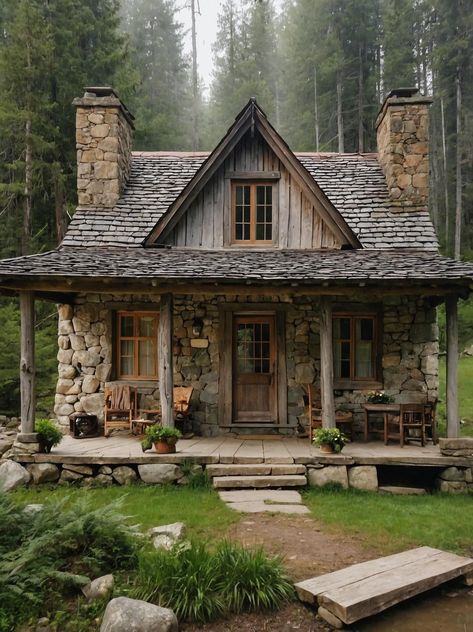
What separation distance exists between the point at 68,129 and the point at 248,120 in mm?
9182

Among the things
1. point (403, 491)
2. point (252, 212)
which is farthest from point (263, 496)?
point (252, 212)

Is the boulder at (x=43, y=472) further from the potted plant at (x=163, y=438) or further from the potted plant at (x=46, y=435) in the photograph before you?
the potted plant at (x=163, y=438)

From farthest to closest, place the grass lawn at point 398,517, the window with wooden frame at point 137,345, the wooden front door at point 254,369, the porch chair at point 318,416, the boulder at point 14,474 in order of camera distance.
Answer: the window with wooden frame at point 137,345 < the wooden front door at point 254,369 < the porch chair at point 318,416 < the boulder at point 14,474 < the grass lawn at point 398,517

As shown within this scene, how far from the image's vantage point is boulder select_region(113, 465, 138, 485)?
24.4 ft

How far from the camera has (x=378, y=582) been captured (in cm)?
420

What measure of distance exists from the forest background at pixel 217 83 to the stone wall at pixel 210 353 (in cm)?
411

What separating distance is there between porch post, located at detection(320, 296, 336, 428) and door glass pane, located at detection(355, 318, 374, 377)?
1.77 metres

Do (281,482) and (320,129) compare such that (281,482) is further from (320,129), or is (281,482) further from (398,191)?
(320,129)

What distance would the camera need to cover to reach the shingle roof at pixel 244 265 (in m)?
7.35

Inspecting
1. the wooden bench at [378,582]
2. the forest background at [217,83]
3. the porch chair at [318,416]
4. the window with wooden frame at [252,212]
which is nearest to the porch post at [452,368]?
the porch chair at [318,416]

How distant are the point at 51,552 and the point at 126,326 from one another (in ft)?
19.0

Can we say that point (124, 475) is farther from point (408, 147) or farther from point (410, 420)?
point (408, 147)

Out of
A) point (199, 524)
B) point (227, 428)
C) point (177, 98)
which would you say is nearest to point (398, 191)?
point (227, 428)

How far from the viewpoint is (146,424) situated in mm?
9031
